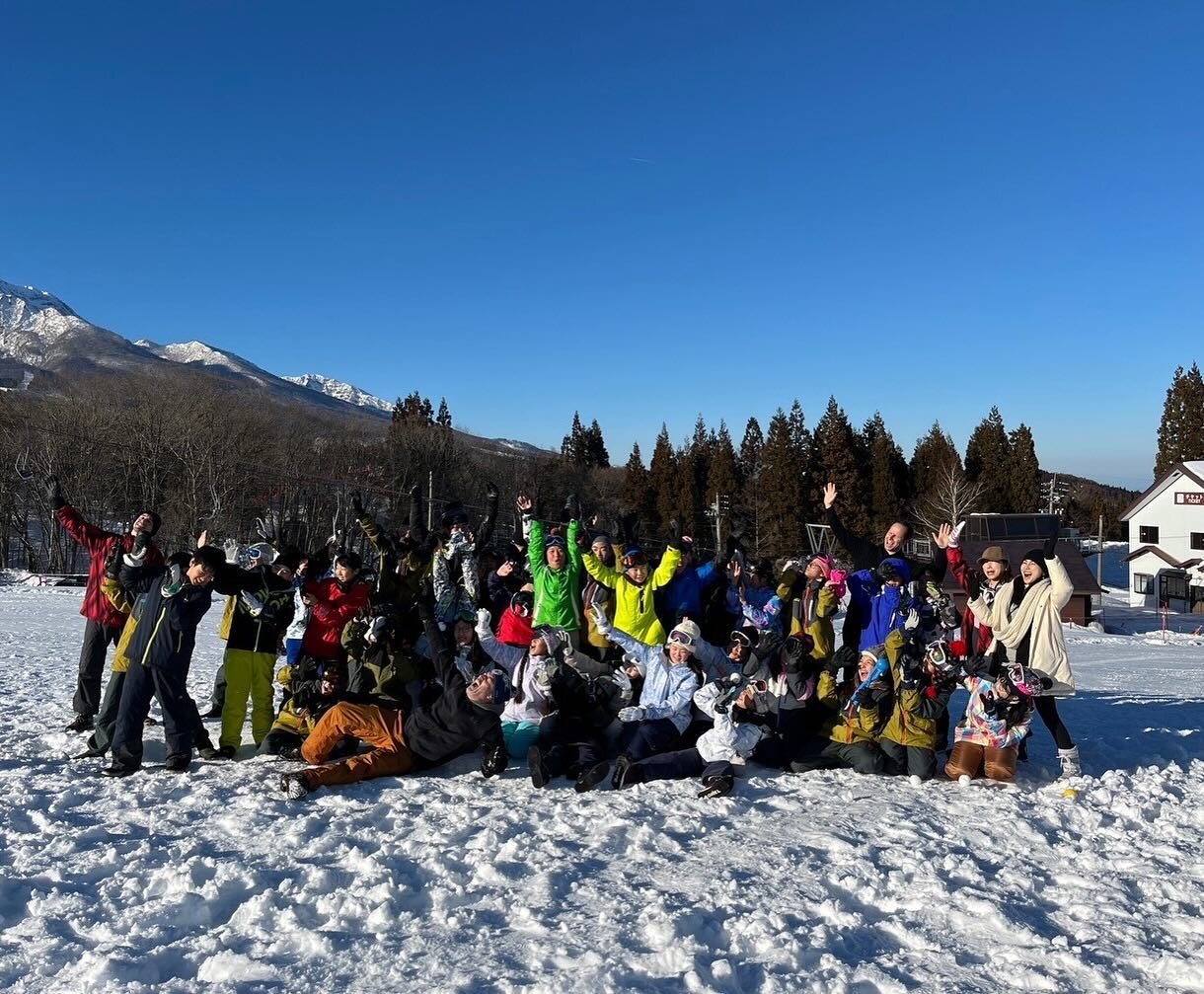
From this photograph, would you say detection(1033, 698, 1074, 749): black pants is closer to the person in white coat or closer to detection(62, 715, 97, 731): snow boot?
the person in white coat

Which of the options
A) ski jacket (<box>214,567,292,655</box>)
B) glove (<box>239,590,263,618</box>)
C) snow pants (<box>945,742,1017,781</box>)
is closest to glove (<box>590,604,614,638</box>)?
ski jacket (<box>214,567,292,655</box>)

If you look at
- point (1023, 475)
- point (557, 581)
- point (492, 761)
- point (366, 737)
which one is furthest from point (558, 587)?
point (1023, 475)

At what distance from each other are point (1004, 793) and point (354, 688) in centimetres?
486

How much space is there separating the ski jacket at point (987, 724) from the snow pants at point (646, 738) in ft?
6.95

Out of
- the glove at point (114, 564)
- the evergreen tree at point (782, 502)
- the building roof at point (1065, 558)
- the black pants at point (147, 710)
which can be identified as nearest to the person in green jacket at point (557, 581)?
the black pants at point (147, 710)

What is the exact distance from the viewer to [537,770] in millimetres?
5777

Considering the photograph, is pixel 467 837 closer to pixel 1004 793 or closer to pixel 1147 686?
pixel 1004 793

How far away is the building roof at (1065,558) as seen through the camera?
108ft

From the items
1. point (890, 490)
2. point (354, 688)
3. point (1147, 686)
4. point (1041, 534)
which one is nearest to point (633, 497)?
point (890, 490)

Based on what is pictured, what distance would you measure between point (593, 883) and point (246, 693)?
3.47m

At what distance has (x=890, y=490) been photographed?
6288 cm

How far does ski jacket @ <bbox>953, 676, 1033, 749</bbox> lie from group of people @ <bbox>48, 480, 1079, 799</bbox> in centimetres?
1

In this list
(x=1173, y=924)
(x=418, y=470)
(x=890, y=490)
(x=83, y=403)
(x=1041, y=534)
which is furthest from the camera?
(x=890, y=490)

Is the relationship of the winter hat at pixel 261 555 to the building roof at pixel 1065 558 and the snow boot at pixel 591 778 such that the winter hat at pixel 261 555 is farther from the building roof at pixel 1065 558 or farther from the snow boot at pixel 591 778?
the building roof at pixel 1065 558
